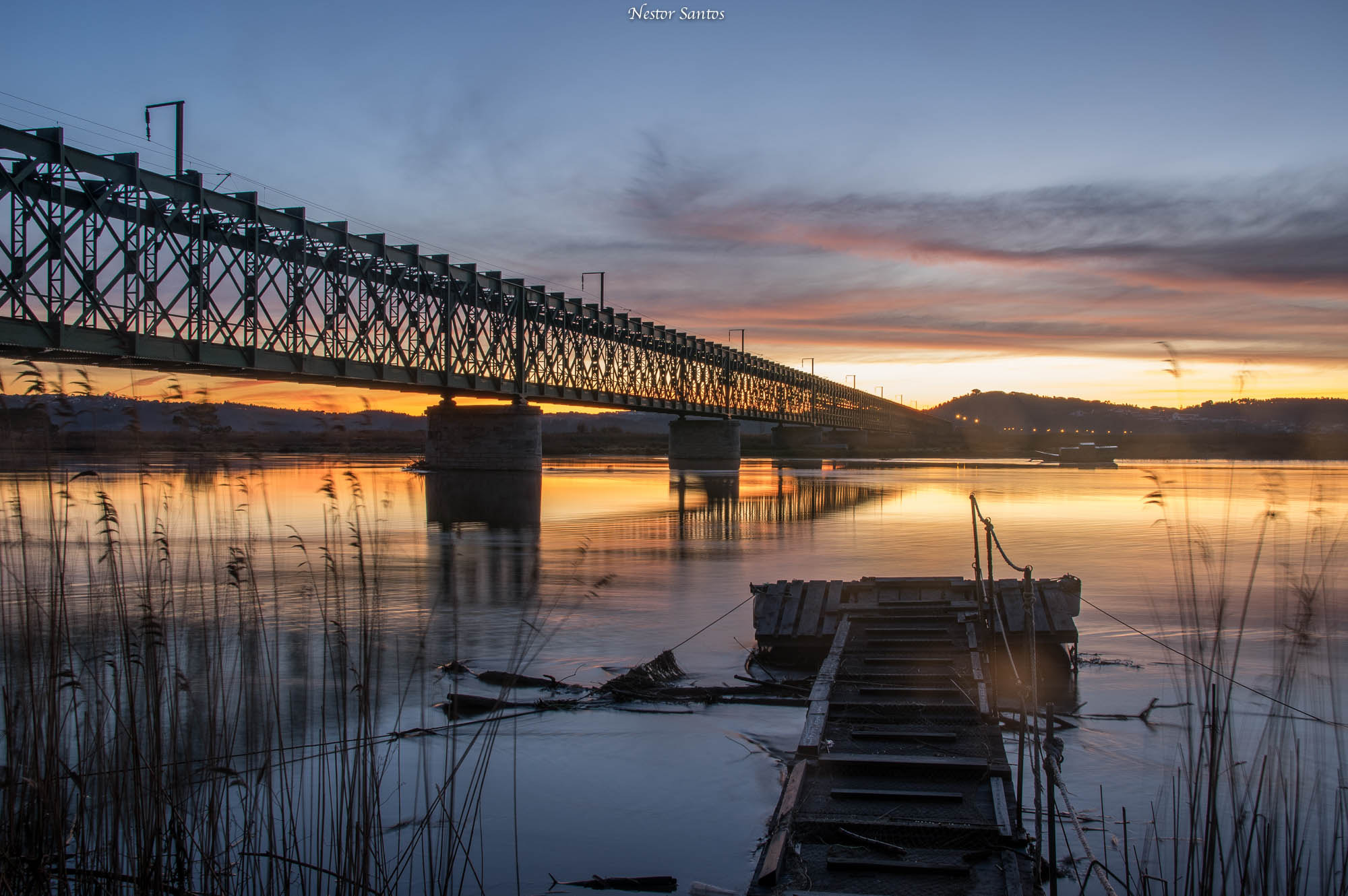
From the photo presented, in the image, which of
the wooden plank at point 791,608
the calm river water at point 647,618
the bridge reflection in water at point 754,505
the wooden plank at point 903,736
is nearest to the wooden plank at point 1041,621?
the calm river water at point 647,618

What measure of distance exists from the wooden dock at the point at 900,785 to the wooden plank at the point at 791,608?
1114mm

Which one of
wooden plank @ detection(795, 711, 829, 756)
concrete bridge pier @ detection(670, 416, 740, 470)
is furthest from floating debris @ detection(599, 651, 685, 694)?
concrete bridge pier @ detection(670, 416, 740, 470)

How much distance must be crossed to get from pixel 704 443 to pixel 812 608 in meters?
96.8

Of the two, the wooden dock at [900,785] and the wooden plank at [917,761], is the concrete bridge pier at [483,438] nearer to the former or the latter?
the wooden dock at [900,785]

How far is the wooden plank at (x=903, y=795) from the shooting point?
584cm

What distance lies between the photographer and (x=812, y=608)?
12172 mm

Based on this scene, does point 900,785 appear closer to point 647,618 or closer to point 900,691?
point 900,691

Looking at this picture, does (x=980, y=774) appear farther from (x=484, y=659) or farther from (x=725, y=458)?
(x=725, y=458)

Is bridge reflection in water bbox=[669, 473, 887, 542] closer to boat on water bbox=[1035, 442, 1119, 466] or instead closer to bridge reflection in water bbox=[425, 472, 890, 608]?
bridge reflection in water bbox=[425, 472, 890, 608]

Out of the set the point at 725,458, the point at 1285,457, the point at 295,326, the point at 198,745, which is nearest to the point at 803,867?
the point at 198,745

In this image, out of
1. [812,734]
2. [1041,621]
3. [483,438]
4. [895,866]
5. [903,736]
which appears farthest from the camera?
[483,438]

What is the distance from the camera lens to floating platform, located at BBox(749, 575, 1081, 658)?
11.2m

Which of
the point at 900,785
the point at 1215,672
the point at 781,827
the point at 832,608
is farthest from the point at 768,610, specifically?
the point at 781,827

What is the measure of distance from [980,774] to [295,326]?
48958 millimetres
